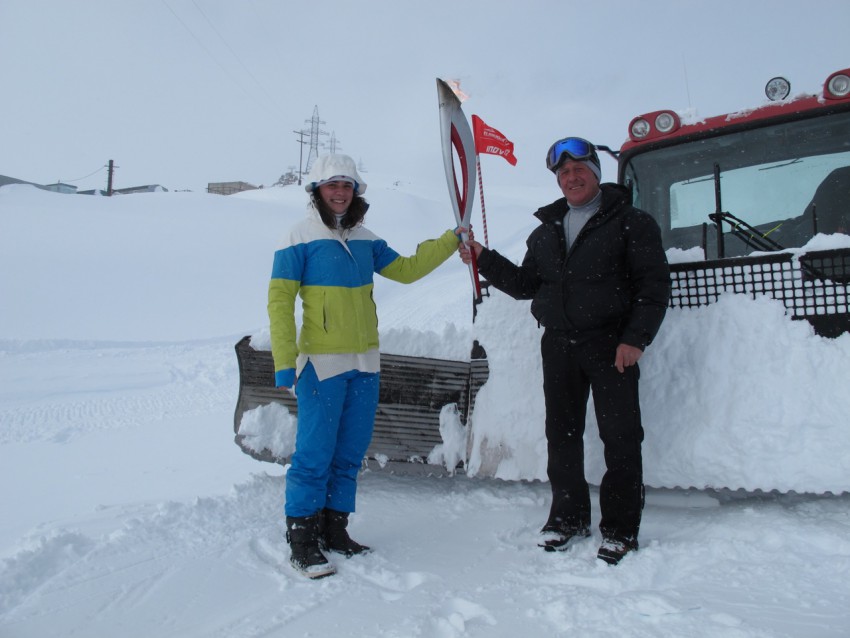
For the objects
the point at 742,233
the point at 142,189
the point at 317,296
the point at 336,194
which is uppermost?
the point at 142,189

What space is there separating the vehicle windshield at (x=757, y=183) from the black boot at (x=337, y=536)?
2.51 metres

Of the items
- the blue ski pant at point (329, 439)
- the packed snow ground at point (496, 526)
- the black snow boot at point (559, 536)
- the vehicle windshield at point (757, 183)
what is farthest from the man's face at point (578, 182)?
the black snow boot at point (559, 536)

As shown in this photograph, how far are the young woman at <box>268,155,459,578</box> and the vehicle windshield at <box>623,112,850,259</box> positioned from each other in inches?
81.7

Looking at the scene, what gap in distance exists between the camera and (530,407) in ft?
10.7

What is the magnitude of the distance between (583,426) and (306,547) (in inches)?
53.8

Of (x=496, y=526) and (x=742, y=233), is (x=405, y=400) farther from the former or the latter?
(x=742, y=233)

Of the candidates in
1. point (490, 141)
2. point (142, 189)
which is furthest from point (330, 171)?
point (142, 189)

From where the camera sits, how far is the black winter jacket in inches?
104

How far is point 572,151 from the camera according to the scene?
2859 millimetres

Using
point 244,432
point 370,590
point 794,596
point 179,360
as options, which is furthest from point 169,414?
point 794,596

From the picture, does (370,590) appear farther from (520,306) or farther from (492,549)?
(520,306)

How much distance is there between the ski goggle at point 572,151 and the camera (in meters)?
2.86

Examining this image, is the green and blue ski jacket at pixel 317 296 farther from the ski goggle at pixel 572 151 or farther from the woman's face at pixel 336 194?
the ski goggle at pixel 572 151

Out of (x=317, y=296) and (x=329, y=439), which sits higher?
(x=317, y=296)
